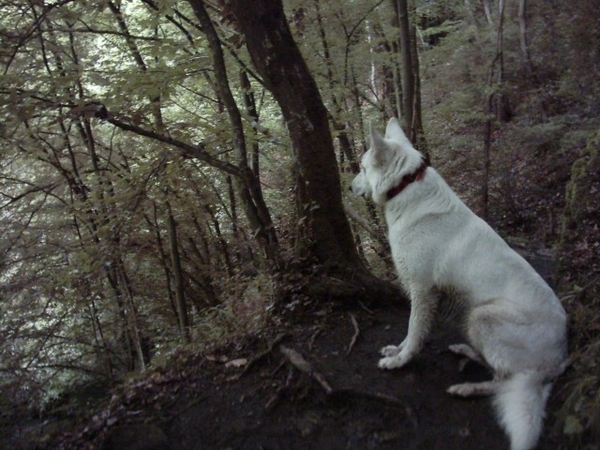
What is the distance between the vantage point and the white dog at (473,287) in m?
3.24

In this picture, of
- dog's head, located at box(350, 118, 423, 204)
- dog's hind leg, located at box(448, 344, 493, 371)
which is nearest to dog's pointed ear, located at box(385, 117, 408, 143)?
dog's head, located at box(350, 118, 423, 204)

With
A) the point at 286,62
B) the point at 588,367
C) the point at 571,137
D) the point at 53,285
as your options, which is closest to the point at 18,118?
the point at 286,62

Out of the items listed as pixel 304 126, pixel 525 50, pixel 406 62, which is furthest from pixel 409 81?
pixel 525 50

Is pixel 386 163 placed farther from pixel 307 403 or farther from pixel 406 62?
pixel 406 62

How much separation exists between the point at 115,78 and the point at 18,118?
85.8 inches

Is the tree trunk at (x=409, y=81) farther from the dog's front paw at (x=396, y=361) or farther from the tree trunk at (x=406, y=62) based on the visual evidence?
the dog's front paw at (x=396, y=361)

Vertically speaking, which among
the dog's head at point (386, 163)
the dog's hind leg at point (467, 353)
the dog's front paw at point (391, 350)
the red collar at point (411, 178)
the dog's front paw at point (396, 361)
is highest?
the dog's head at point (386, 163)

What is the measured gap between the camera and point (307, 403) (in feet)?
12.2

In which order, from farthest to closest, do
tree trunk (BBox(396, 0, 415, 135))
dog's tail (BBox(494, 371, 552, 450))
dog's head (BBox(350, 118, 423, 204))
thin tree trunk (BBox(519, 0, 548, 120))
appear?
thin tree trunk (BBox(519, 0, 548, 120)), tree trunk (BBox(396, 0, 415, 135)), dog's head (BBox(350, 118, 423, 204)), dog's tail (BBox(494, 371, 552, 450))

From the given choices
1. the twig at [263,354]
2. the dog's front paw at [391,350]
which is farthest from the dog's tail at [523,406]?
the twig at [263,354]

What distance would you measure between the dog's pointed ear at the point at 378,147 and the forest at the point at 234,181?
3.35ft

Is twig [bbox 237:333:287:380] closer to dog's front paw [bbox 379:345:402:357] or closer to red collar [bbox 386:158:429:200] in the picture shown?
dog's front paw [bbox 379:345:402:357]

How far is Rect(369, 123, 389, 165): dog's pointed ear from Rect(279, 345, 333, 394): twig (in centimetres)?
177

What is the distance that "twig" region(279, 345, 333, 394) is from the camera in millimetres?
3722
